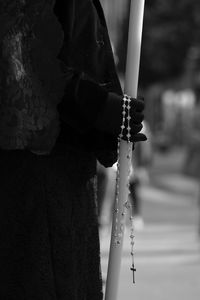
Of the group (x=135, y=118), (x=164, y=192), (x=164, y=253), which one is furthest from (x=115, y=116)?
(x=164, y=192)

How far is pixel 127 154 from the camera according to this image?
8.80ft

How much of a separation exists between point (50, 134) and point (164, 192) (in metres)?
17.7

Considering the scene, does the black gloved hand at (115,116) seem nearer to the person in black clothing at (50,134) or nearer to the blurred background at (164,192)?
the person in black clothing at (50,134)

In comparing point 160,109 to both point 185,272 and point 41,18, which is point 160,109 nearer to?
point 185,272

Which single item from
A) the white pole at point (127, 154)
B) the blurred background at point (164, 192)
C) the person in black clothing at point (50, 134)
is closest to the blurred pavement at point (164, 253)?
the blurred background at point (164, 192)

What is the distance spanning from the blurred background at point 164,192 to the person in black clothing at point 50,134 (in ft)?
4.82

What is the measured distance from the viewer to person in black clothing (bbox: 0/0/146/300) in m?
2.52

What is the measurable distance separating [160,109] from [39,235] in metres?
50.3

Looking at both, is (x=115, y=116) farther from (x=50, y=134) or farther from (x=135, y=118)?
(x=50, y=134)

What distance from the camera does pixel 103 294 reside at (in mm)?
2779

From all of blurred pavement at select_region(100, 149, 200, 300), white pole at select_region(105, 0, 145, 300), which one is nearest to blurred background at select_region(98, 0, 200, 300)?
blurred pavement at select_region(100, 149, 200, 300)

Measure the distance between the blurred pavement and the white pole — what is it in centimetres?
221

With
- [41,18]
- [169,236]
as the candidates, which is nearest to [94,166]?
[41,18]

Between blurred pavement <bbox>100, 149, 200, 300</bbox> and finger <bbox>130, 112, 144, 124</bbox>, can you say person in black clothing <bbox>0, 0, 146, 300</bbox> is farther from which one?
blurred pavement <bbox>100, 149, 200, 300</bbox>
